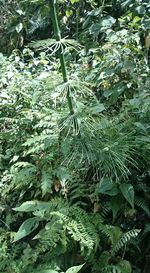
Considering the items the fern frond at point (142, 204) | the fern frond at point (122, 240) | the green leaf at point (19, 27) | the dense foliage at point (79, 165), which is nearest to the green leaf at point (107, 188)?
the dense foliage at point (79, 165)

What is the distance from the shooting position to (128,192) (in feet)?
7.63

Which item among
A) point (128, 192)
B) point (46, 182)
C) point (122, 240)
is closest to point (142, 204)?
point (128, 192)

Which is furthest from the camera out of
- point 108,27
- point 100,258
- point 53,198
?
point 108,27

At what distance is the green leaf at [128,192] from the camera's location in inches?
89.9

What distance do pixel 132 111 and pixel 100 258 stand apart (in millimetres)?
999

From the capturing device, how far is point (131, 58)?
3.23 m

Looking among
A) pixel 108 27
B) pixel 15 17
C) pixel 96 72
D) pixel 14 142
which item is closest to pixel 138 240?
pixel 14 142

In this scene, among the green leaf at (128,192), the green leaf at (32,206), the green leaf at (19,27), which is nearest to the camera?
the green leaf at (128,192)

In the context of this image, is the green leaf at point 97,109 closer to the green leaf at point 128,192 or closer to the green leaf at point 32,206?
the green leaf at point 128,192

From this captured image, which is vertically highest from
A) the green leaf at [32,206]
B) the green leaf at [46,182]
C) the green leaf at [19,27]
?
the green leaf at [19,27]

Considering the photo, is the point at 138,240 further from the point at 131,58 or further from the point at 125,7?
the point at 125,7

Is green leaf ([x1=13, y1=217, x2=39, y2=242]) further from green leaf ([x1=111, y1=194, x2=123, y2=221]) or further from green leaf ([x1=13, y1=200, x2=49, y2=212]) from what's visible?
green leaf ([x1=111, y1=194, x2=123, y2=221])

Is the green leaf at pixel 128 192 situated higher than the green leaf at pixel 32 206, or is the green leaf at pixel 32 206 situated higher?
the green leaf at pixel 128 192

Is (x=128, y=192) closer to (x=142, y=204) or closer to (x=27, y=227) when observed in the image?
(x=142, y=204)
